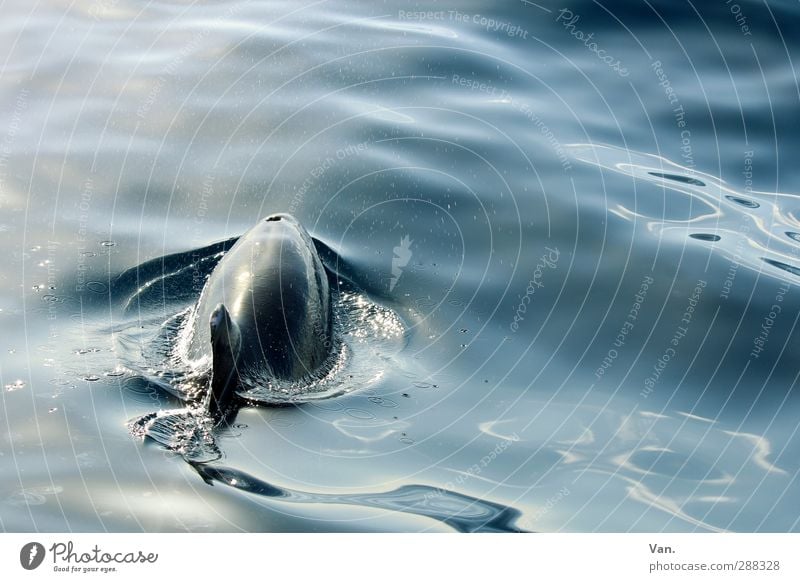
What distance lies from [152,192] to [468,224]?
440 cm

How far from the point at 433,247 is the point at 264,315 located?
371 cm

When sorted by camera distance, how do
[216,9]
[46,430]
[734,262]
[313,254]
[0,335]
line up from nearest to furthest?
[46,430]
[0,335]
[313,254]
[734,262]
[216,9]

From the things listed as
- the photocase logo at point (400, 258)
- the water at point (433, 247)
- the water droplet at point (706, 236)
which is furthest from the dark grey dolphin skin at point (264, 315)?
the water droplet at point (706, 236)

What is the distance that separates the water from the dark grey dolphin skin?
0.43 metres

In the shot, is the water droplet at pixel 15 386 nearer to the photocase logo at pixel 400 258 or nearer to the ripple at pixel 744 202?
the photocase logo at pixel 400 258

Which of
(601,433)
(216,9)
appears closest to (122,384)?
(601,433)

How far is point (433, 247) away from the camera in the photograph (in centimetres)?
1401

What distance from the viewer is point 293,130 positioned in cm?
1691

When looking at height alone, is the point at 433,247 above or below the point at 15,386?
above

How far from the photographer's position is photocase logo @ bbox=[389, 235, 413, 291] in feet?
43.7

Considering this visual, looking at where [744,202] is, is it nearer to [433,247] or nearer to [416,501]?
[433,247]

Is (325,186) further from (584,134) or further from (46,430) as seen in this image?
(46,430)
